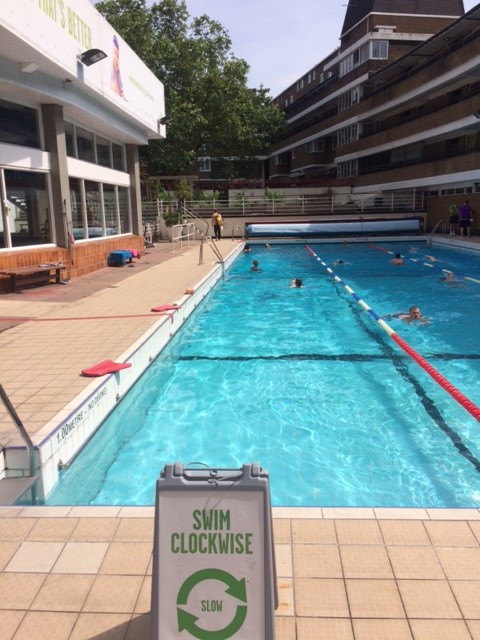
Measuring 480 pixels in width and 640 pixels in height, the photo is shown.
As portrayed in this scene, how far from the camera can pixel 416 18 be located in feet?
124

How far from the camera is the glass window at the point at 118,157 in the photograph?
1897 centimetres

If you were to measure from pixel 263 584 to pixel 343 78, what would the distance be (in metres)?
46.1

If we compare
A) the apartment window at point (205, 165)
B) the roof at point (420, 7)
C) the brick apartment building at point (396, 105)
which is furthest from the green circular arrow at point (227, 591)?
Answer: the apartment window at point (205, 165)

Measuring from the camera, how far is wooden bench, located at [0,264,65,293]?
1133 cm

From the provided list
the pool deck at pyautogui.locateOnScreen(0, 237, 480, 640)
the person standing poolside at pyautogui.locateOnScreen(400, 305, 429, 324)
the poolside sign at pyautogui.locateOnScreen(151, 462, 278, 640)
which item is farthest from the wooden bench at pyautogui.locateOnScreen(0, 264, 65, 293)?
the poolside sign at pyautogui.locateOnScreen(151, 462, 278, 640)

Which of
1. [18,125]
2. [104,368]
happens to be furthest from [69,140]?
[104,368]

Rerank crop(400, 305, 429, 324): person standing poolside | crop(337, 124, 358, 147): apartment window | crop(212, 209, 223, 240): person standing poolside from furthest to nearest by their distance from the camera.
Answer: crop(337, 124, 358, 147): apartment window, crop(212, 209, 223, 240): person standing poolside, crop(400, 305, 429, 324): person standing poolside

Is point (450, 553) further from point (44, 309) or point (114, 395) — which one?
point (44, 309)

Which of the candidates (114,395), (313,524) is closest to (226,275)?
(114,395)

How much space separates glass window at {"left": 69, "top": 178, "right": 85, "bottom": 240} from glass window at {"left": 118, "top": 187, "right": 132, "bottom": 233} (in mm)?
4435

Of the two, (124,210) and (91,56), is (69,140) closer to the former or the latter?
(91,56)

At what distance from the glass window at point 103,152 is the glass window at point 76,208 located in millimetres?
2612

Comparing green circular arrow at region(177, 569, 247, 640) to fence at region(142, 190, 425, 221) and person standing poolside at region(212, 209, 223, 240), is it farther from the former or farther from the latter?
fence at region(142, 190, 425, 221)

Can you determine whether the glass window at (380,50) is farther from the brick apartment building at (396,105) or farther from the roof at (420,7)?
the roof at (420,7)
